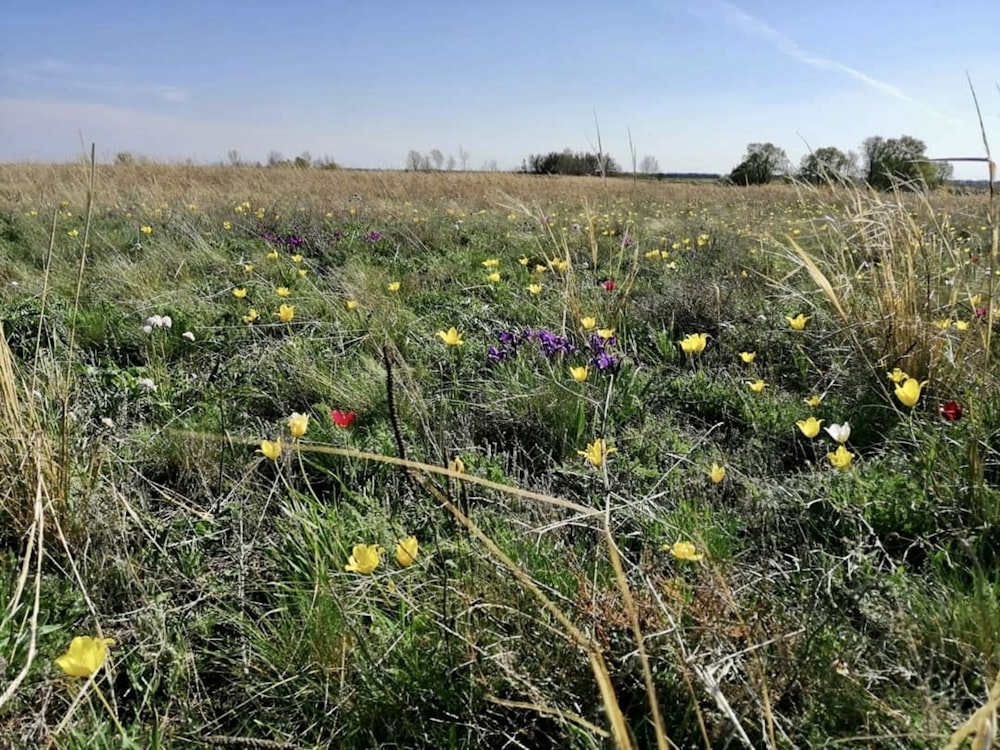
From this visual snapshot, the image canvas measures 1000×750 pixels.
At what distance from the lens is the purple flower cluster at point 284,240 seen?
574 centimetres

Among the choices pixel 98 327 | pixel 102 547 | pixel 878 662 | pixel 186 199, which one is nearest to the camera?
pixel 878 662

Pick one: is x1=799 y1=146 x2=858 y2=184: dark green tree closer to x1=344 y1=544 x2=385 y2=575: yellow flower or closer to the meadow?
the meadow

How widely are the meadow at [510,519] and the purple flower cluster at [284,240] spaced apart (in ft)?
6.06

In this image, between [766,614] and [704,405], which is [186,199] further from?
[766,614]

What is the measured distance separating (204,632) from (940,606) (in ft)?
5.14

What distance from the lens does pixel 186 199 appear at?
9.41 metres

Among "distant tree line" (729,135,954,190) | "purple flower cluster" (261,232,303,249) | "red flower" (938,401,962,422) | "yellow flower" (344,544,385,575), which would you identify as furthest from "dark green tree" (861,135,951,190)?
"purple flower cluster" (261,232,303,249)

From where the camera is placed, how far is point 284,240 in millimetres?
5887

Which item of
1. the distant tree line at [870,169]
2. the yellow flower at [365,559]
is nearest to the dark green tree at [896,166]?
the distant tree line at [870,169]

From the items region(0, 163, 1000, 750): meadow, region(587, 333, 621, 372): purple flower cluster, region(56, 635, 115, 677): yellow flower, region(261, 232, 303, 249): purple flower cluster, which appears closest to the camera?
region(56, 635, 115, 677): yellow flower

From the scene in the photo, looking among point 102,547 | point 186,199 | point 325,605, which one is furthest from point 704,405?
point 186,199

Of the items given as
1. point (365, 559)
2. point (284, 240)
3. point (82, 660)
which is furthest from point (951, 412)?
point (284, 240)

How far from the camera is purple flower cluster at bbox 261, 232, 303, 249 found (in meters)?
5.74

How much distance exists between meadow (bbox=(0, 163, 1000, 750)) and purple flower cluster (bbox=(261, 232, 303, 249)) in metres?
1.85
